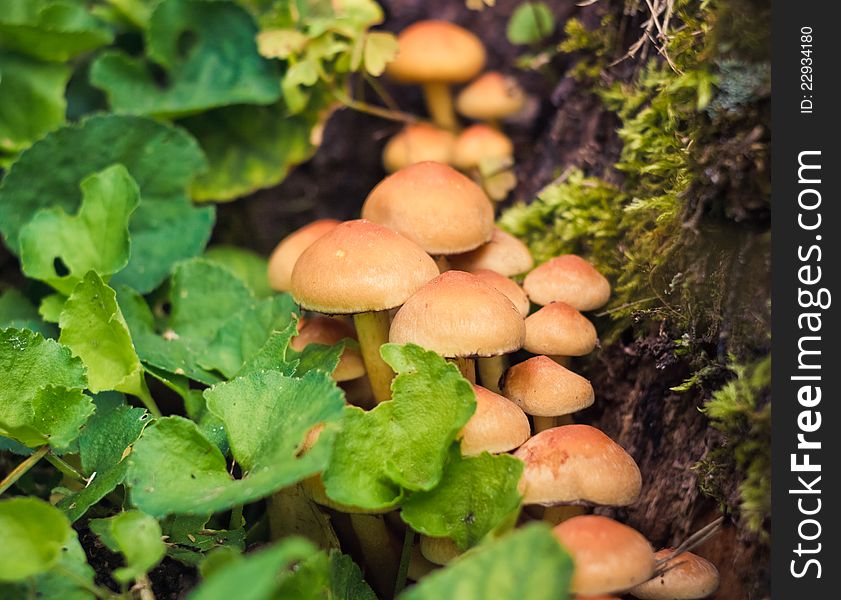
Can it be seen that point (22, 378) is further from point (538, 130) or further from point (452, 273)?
point (538, 130)

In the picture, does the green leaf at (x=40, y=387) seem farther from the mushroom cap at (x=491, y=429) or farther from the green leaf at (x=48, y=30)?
the green leaf at (x=48, y=30)

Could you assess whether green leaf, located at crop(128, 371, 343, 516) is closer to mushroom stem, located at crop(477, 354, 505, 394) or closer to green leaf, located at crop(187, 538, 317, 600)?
green leaf, located at crop(187, 538, 317, 600)

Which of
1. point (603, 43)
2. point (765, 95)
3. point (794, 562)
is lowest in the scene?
point (794, 562)

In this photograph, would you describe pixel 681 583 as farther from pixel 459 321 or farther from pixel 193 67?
pixel 193 67

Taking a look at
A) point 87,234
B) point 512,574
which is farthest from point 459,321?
point 87,234

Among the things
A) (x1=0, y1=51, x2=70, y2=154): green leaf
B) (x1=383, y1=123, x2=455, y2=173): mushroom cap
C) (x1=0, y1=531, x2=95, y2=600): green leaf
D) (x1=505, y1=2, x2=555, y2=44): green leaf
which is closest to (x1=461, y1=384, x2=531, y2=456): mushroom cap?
(x1=0, y1=531, x2=95, y2=600): green leaf

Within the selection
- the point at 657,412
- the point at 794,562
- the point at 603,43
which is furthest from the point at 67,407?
the point at 603,43
